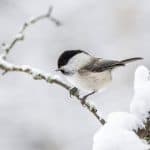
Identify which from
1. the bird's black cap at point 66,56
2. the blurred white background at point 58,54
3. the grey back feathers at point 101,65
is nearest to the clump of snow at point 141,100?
the bird's black cap at point 66,56

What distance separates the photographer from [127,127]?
0.61 m

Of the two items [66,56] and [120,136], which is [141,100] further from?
[66,56]

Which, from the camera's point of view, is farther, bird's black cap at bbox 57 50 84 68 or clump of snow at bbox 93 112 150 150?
bird's black cap at bbox 57 50 84 68

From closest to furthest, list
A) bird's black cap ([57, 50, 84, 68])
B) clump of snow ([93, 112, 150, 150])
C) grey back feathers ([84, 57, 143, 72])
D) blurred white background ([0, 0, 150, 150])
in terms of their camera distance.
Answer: clump of snow ([93, 112, 150, 150]) → bird's black cap ([57, 50, 84, 68]) → grey back feathers ([84, 57, 143, 72]) → blurred white background ([0, 0, 150, 150])

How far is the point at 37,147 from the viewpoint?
4.67 metres

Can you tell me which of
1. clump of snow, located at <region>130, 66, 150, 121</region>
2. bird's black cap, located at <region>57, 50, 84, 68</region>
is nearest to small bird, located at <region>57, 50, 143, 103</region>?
bird's black cap, located at <region>57, 50, 84, 68</region>

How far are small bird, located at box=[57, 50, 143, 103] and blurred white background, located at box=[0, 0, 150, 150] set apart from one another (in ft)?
8.57

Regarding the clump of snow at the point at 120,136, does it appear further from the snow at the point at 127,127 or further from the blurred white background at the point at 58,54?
the blurred white background at the point at 58,54

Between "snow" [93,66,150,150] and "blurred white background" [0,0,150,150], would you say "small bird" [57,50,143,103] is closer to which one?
"snow" [93,66,150,150]

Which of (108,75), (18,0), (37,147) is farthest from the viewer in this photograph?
(18,0)

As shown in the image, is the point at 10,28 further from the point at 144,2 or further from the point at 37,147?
the point at 37,147

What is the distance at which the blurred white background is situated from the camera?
494 cm

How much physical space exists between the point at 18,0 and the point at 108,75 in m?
5.27

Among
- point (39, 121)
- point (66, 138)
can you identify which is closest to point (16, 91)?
point (39, 121)
